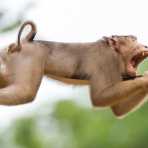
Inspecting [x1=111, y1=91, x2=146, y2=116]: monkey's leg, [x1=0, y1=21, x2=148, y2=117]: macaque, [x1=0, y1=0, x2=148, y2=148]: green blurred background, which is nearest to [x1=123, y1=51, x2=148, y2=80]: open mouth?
[x1=0, y1=21, x2=148, y2=117]: macaque

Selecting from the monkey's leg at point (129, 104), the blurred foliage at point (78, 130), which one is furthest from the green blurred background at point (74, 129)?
the monkey's leg at point (129, 104)

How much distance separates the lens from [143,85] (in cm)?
721

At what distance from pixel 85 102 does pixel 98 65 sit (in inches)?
643

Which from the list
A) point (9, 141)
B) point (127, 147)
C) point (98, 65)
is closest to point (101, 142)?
point (127, 147)

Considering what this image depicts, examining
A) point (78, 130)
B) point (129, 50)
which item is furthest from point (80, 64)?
point (78, 130)

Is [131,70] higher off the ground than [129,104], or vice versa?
[131,70]

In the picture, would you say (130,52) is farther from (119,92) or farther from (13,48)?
(13,48)

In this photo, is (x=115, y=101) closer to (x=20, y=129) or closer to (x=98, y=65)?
(x=98, y=65)

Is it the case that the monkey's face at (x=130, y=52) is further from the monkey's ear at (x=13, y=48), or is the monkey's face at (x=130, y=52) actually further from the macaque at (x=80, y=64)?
the monkey's ear at (x=13, y=48)

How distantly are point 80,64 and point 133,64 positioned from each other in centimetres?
38

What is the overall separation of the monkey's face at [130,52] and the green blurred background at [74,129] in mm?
14497

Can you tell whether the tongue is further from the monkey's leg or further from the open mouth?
the monkey's leg

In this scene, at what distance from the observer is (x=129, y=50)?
7430 millimetres

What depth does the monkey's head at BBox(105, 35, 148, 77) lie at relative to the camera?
24.3 feet
